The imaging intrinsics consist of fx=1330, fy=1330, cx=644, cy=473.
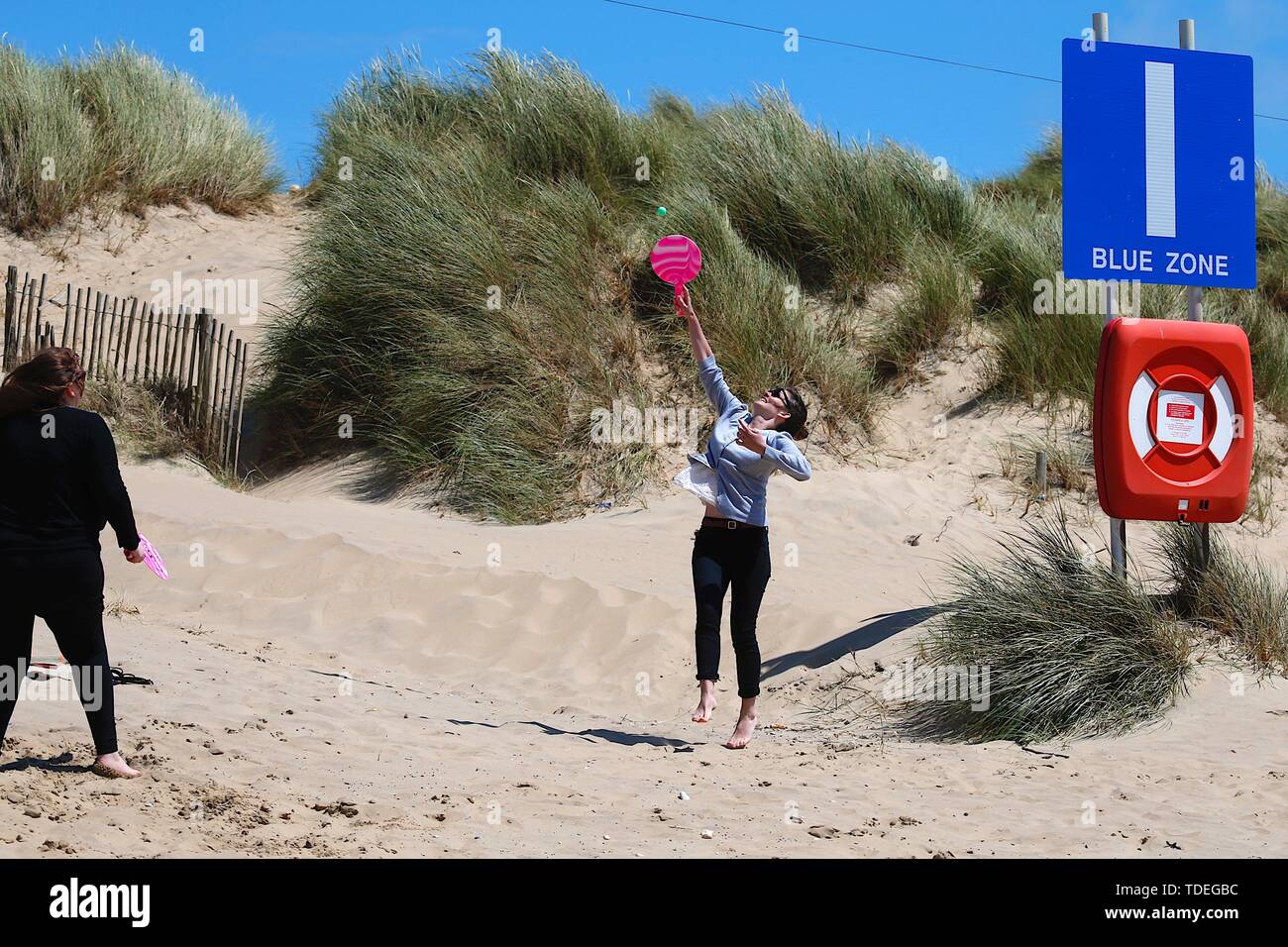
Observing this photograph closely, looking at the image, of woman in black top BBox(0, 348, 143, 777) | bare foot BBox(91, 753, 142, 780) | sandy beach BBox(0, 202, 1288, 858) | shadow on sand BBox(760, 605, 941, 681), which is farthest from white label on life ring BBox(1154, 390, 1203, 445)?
bare foot BBox(91, 753, 142, 780)

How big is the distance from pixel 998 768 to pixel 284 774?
2774 millimetres

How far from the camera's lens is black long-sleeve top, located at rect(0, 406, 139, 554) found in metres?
4.35

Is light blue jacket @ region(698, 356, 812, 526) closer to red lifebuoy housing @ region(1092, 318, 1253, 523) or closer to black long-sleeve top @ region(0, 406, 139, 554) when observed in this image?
red lifebuoy housing @ region(1092, 318, 1253, 523)

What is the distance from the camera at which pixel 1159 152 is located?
691cm

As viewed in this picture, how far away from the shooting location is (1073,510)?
33.4ft

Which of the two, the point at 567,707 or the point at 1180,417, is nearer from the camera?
the point at 1180,417

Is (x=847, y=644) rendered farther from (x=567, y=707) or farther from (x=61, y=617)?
(x=61, y=617)

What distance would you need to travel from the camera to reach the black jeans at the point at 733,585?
580 centimetres

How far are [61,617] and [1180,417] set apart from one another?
5.20 m

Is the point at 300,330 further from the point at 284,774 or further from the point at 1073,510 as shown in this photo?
the point at 284,774

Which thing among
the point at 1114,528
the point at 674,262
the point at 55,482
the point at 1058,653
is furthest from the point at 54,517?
the point at 1114,528

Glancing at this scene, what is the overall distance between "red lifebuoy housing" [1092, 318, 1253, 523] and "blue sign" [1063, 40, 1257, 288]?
1.25 ft

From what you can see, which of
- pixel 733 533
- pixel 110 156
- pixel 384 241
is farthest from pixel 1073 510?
pixel 110 156
